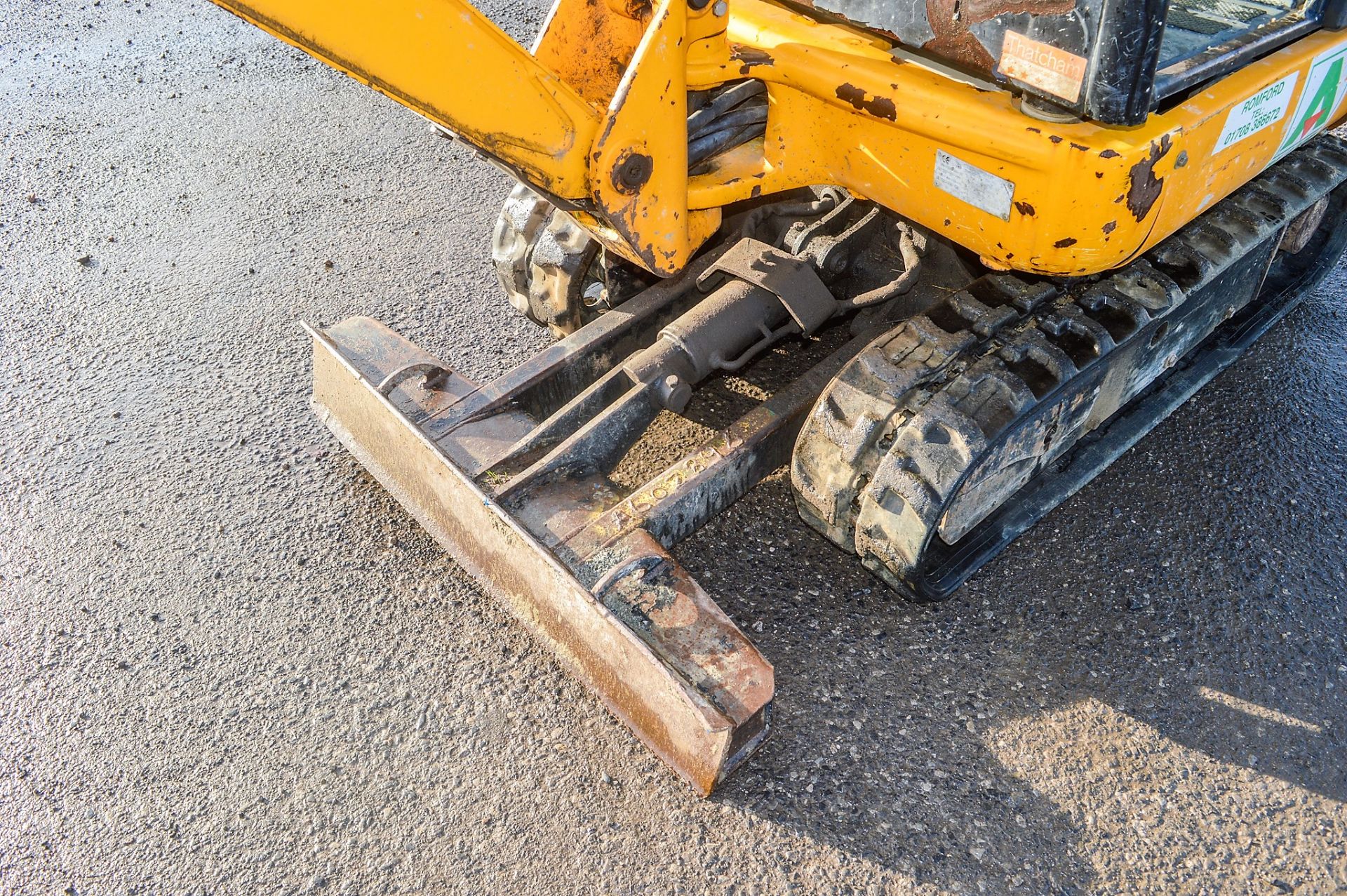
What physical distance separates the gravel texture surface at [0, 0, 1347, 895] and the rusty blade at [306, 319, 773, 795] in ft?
0.62

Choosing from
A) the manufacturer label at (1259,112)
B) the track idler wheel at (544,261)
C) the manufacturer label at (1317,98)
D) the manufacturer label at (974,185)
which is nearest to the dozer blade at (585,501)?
the track idler wheel at (544,261)

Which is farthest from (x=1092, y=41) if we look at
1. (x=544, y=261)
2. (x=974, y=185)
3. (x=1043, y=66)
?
(x=544, y=261)

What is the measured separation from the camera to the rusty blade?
2.40m

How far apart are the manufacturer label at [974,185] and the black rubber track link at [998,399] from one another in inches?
15.0

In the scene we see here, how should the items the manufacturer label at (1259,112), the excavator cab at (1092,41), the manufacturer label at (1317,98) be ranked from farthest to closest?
the manufacturer label at (1317,98), the manufacturer label at (1259,112), the excavator cab at (1092,41)

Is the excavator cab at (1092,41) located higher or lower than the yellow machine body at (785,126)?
higher

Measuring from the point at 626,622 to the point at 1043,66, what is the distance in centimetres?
160

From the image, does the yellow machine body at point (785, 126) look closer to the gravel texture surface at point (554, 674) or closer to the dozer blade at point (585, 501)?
the dozer blade at point (585, 501)

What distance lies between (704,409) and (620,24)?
1375 mm

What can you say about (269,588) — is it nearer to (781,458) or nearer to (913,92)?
(781,458)

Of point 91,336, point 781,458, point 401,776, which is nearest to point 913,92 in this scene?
point 781,458

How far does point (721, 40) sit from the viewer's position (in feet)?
8.90

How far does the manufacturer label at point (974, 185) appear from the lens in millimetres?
2492

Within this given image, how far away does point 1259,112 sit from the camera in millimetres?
2701
